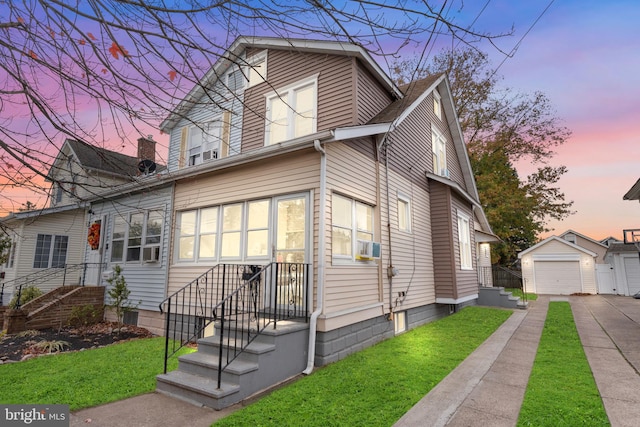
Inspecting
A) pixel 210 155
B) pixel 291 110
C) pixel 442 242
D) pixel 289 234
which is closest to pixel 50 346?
pixel 289 234

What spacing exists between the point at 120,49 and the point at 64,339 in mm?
8318

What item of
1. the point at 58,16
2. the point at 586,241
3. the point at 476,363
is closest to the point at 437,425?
the point at 476,363

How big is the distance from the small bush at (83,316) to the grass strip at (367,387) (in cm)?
816

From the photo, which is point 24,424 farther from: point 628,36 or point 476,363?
point 628,36

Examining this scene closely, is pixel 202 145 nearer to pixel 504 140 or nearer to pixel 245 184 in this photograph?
pixel 245 184

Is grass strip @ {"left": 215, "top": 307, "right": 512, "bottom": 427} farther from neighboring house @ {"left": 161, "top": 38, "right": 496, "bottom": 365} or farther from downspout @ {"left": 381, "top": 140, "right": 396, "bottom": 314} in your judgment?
downspout @ {"left": 381, "top": 140, "right": 396, "bottom": 314}

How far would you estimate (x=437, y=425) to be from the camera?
11.5 feet

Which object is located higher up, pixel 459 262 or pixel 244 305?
pixel 459 262

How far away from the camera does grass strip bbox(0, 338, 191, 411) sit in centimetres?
434

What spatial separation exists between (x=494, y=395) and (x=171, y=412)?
4054 millimetres

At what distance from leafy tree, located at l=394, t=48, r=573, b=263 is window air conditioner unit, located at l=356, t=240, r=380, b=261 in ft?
54.1

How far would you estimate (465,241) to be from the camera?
38.9 feet

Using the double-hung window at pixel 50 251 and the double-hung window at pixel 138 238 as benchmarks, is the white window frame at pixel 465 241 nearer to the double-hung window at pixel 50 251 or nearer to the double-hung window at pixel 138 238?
the double-hung window at pixel 138 238

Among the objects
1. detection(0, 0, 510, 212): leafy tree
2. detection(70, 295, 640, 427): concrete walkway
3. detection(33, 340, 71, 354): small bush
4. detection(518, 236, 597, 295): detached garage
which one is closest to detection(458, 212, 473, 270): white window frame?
detection(70, 295, 640, 427): concrete walkway
